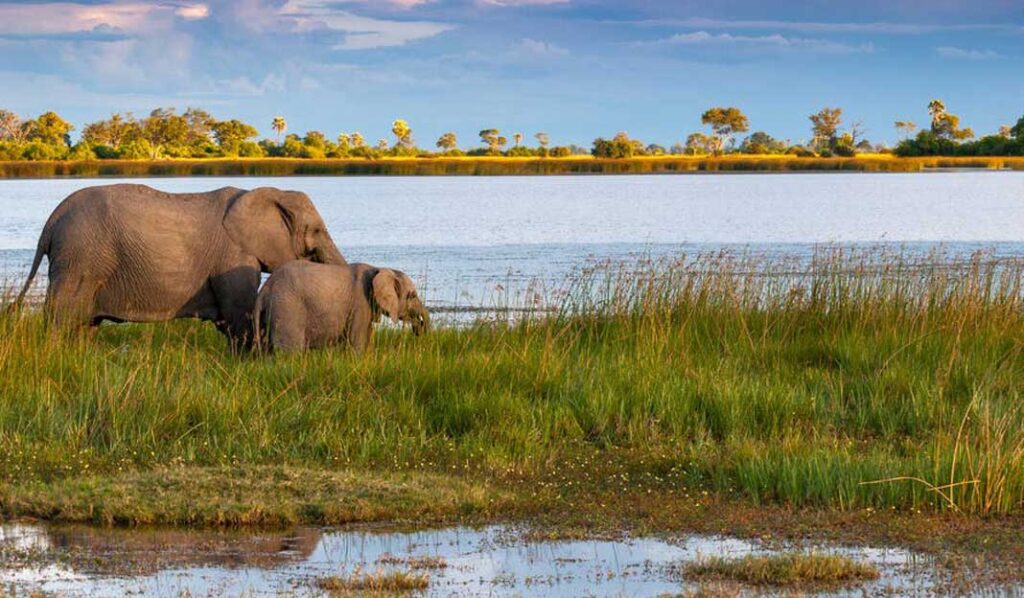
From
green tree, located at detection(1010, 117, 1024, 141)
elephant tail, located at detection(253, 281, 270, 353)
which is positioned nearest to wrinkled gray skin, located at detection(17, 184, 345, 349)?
elephant tail, located at detection(253, 281, 270, 353)

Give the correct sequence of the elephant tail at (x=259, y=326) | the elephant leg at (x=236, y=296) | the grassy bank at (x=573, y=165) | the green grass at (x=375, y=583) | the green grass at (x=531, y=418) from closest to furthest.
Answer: the green grass at (x=375, y=583)
the green grass at (x=531, y=418)
the elephant tail at (x=259, y=326)
the elephant leg at (x=236, y=296)
the grassy bank at (x=573, y=165)

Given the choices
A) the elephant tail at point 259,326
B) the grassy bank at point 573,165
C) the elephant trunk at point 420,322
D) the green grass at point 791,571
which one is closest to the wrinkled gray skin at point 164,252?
the elephant tail at point 259,326

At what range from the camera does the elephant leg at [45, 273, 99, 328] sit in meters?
12.6

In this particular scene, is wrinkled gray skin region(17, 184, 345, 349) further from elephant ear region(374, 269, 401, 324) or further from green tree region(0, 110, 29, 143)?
green tree region(0, 110, 29, 143)

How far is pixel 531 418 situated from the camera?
9.63m

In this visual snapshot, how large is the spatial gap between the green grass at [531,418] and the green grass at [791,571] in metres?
1.32

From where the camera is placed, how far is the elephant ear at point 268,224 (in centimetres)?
1319

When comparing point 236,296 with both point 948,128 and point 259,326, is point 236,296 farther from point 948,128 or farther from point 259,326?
point 948,128

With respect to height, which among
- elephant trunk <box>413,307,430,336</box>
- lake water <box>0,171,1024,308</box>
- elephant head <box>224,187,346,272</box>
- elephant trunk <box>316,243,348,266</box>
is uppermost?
elephant head <box>224,187,346,272</box>

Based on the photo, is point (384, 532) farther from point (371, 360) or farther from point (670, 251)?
point (670, 251)

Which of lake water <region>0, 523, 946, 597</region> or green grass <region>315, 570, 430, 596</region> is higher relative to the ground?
green grass <region>315, 570, 430, 596</region>

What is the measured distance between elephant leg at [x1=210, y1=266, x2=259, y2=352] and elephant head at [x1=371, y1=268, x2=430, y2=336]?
1292 mm

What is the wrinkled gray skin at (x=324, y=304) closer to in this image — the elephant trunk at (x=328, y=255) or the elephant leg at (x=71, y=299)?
the elephant trunk at (x=328, y=255)

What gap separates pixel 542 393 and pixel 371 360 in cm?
132
